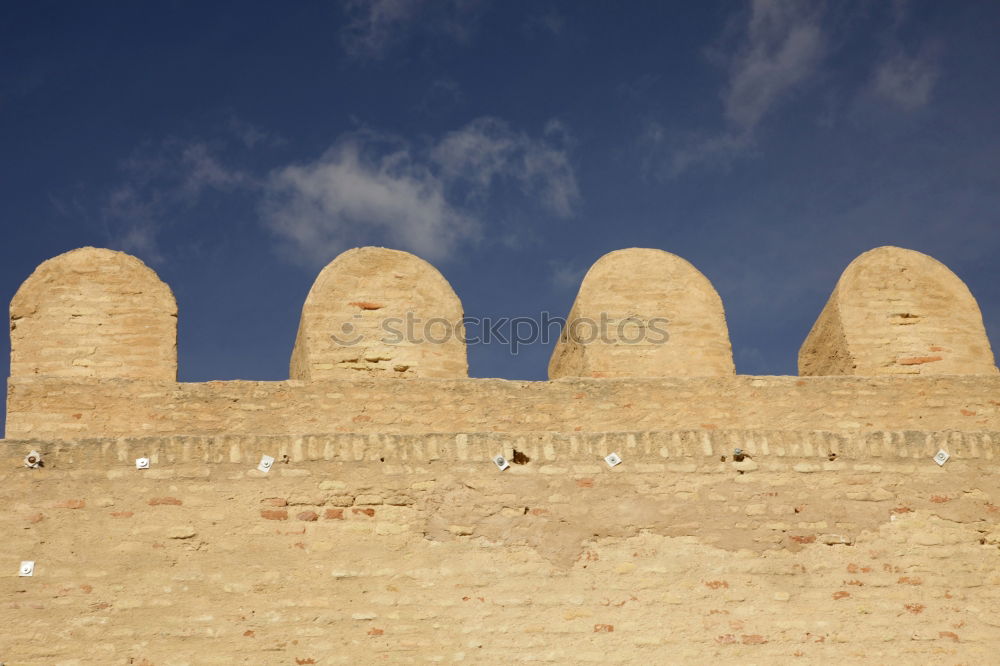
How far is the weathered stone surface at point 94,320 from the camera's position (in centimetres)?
1109

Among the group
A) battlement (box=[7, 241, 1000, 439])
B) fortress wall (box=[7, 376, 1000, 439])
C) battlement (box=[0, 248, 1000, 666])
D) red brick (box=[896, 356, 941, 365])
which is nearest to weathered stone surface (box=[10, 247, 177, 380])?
battlement (box=[7, 241, 1000, 439])

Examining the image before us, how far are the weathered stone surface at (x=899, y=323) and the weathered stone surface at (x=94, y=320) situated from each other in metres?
6.68

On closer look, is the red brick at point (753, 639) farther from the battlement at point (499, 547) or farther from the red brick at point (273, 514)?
the red brick at point (273, 514)

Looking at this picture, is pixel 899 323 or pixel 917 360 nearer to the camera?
pixel 917 360

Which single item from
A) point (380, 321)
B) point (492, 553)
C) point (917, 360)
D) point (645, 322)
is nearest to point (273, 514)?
point (492, 553)

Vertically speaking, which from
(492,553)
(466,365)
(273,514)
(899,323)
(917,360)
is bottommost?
(492,553)

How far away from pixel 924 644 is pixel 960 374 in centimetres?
Result: 452

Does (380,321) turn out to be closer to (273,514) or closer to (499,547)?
(273,514)

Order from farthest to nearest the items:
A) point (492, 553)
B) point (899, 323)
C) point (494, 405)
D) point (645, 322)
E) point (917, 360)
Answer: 1. point (899, 323)
2. point (917, 360)
3. point (645, 322)
4. point (494, 405)
5. point (492, 553)

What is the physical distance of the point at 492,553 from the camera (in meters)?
8.26

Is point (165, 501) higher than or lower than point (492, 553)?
higher

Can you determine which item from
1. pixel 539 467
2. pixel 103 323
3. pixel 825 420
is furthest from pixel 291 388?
pixel 825 420

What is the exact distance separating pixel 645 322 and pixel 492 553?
4567 mm

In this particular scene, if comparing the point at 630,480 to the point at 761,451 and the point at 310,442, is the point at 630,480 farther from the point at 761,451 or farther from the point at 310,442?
the point at 310,442
